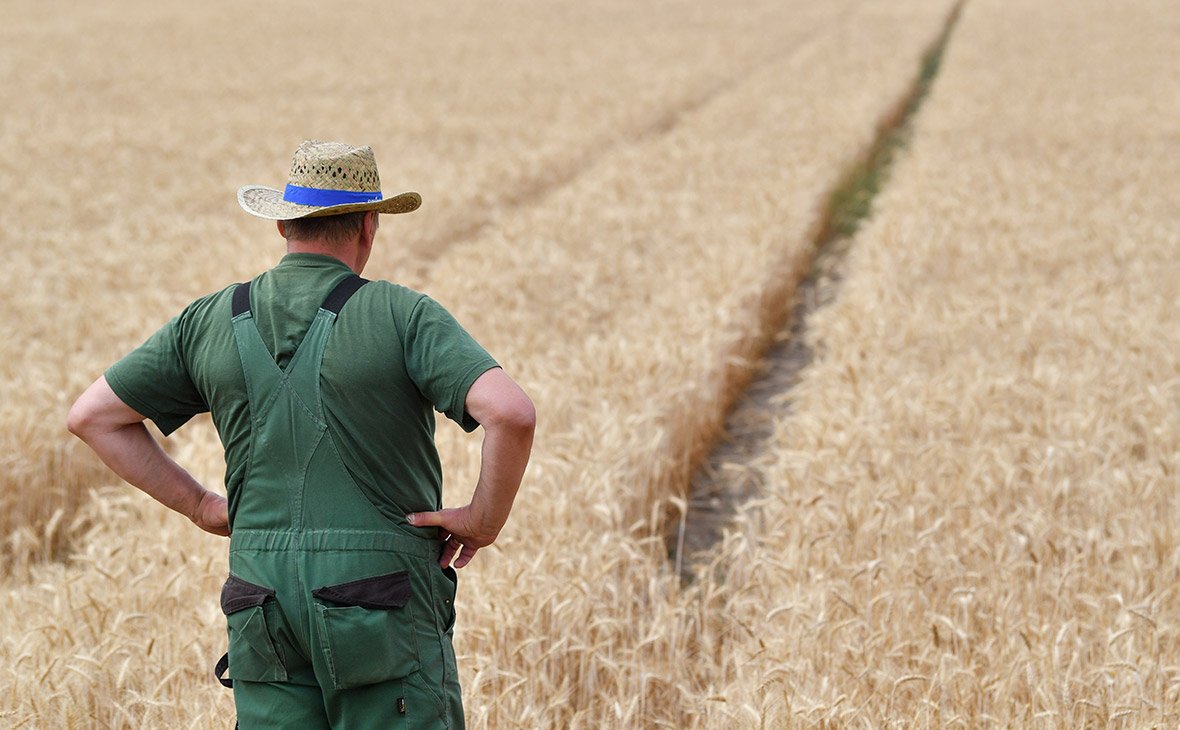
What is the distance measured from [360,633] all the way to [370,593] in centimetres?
8

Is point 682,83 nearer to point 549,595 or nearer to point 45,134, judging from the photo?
point 45,134

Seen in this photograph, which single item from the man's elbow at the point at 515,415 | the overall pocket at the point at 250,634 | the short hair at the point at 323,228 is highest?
the short hair at the point at 323,228

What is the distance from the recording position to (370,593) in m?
2.26

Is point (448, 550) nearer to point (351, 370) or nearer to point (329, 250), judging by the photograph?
point (351, 370)

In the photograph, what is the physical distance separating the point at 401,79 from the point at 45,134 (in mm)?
8467

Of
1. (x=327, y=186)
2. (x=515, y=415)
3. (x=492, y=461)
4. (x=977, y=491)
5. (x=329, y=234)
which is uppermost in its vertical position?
(x=327, y=186)

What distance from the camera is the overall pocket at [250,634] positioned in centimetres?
230

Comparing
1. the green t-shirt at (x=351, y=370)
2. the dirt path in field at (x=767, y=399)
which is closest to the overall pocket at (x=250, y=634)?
the green t-shirt at (x=351, y=370)

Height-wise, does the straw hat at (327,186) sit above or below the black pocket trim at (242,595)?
above

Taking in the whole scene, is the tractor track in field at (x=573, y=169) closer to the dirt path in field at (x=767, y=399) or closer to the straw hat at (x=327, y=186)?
the dirt path in field at (x=767, y=399)

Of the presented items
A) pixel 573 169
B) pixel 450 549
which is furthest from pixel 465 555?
pixel 573 169

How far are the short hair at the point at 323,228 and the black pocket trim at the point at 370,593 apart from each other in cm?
72

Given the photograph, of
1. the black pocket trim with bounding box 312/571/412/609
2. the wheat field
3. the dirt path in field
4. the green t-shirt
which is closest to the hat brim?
the green t-shirt

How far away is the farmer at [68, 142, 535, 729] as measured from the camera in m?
2.25
